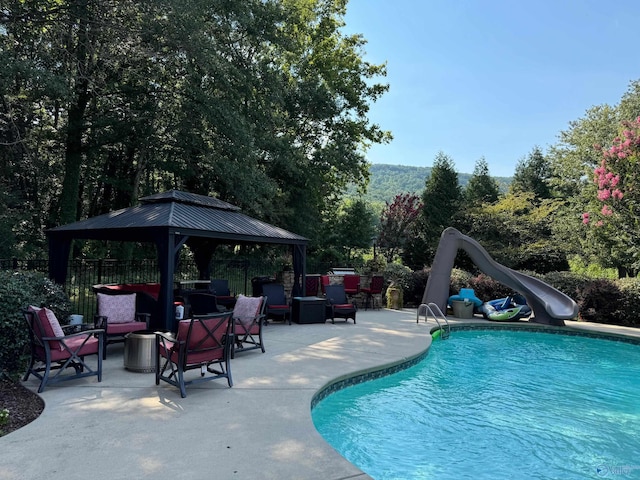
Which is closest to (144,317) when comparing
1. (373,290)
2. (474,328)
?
(373,290)

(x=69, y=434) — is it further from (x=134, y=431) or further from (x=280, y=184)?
(x=280, y=184)

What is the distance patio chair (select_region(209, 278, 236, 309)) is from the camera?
11.0 metres

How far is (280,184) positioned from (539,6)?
13.6m

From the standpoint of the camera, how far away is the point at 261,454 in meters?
3.36

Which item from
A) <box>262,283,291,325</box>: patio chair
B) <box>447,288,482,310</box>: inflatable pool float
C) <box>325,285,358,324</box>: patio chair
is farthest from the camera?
<box>447,288,482,310</box>: inflatable pool float

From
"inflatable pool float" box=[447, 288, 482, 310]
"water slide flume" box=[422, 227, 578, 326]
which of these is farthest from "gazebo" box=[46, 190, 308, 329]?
"inflatable pool float" box=[447, 288, 482, 310]

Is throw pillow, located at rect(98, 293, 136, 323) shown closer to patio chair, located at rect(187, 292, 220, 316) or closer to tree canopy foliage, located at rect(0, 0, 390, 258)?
patio chair, located at rect(187, 292, 220, 316)

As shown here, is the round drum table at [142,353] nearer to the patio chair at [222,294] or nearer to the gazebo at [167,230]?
the gazebo at [167,230]

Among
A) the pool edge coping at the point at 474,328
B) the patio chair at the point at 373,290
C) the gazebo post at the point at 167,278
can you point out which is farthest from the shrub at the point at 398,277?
the gazebo post at the point at 167,278

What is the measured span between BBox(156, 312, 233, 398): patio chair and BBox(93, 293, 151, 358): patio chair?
5.54 ft

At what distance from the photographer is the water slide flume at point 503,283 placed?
39.4 feet

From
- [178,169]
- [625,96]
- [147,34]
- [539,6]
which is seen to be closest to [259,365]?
[147,34]

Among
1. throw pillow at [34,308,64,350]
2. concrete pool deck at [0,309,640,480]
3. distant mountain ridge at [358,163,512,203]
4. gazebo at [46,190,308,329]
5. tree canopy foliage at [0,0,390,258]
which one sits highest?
distant mountain ridge at [358,163,512,203]

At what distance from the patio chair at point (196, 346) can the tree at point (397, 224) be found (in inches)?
836
